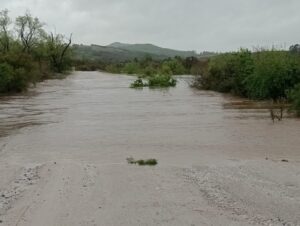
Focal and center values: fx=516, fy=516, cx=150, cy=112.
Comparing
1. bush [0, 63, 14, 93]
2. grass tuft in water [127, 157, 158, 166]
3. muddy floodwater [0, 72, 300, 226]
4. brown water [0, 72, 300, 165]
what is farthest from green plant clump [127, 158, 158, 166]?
bush [0, 63, 14, 93]

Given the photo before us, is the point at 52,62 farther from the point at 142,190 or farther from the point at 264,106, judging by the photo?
the point at 142,190

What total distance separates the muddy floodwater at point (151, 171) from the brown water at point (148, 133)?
1.2 inches

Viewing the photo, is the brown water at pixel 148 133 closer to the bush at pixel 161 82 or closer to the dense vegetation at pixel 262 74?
the dense vegetation at pixel 262 74

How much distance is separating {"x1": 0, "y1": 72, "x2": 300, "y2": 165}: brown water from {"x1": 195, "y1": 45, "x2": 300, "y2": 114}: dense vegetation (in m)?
3.98

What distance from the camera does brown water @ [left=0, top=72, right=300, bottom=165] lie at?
13336 millimetres

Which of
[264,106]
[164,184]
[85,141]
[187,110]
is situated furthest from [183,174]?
[264,106]

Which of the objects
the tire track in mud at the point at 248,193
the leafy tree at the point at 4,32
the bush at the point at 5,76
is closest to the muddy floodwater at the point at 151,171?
the tire track in mud at the point at 248,193

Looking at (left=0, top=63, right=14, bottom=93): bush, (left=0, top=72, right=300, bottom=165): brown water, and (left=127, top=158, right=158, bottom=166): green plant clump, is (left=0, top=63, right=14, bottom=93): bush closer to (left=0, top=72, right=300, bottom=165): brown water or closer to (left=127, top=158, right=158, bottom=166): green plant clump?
(left=0, top=72, right=300, bottom=165): brown water

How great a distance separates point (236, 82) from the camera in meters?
34.5

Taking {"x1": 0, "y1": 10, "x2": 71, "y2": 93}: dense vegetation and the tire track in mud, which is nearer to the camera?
the tire track in mud

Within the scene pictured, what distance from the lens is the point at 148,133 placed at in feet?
55.5

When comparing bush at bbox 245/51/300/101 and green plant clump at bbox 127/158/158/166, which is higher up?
bush at bbox 245/51/300/101

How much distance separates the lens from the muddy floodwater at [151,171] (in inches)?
308

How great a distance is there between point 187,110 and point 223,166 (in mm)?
13300
